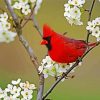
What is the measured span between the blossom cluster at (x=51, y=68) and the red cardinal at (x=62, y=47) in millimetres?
34

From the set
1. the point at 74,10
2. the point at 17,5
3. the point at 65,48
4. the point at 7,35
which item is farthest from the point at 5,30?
the point at 65,48

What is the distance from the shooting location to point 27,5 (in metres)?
1.95

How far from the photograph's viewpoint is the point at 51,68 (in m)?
1.96

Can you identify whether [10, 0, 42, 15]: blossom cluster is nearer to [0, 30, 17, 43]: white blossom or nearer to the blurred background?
[0, 30, 17, 43]: white blossom

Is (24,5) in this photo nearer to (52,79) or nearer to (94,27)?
(94,27)

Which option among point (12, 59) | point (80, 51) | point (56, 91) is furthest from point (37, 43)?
point (80, 51)

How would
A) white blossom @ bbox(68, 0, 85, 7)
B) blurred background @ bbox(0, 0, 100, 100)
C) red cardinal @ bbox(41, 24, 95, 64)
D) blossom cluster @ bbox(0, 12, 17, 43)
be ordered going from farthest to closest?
1. blurred background @ bbox(0, 0, 100, 100)
2. red cardinal @ bbox(41, 24, 95, 64)
3. white blossom @ bbox(68, 0, 85, 7)
4. blossom cluster @ bbox(0, 12, 17, 43)

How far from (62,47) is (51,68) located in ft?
0.76

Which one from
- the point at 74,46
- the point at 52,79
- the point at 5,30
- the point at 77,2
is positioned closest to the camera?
the point at 5,30

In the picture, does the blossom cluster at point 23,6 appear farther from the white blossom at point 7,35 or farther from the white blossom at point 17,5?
the white blossom at point 7,35

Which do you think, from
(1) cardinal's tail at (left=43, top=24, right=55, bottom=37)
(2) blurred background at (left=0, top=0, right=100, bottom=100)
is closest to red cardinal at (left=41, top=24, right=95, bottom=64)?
(1) cardinal's tail at (left=43, top=24, right=55, bottom=37)

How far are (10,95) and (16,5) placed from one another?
0.33m

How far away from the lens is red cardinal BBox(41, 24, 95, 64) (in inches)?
81.7

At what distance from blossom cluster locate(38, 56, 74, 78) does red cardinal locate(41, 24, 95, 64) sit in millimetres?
34
